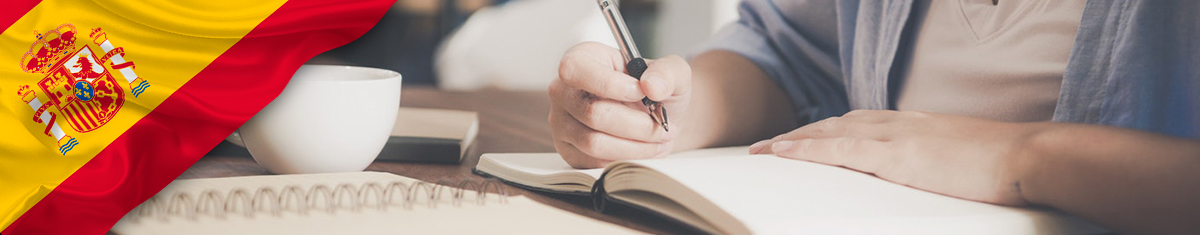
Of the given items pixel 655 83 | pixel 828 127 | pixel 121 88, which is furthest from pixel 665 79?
pixel 121 88

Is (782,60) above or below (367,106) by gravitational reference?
below

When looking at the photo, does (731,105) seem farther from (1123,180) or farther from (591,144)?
(1123,180)

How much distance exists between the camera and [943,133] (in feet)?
1.99

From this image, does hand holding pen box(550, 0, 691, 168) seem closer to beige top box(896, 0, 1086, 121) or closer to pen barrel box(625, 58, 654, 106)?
pen barrel box(625, 58, 654, 106)

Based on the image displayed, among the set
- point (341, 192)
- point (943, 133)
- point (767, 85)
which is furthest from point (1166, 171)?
A: point (767, 85)

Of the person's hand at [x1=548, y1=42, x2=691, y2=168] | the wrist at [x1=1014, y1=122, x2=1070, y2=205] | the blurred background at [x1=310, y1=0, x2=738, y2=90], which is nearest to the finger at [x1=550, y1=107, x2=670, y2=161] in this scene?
the person's hand at [x1=548, y1=42, x2=691, y2=168]

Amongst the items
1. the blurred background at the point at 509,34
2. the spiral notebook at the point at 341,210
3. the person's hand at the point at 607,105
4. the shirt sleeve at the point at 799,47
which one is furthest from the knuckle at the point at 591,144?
the blurred background at the point at 509,34

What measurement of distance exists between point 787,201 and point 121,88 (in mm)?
440

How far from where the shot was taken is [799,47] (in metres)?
1.09

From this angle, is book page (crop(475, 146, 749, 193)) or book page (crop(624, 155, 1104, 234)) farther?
book page (crop(475, 146, 749, 193))

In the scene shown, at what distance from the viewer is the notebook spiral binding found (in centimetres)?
51

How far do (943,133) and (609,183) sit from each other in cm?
22

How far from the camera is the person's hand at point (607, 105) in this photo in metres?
0.68

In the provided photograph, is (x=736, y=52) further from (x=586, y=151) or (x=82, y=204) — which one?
(x=82, y=204)
